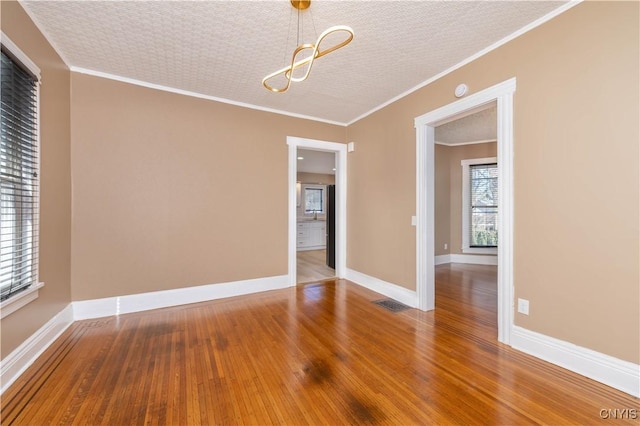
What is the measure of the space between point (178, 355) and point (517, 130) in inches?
138

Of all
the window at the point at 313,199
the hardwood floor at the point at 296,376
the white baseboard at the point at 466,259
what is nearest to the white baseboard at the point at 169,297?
the hardwood floor at the point at 296,376

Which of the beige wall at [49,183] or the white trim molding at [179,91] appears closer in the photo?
the beige wall at [49,183]

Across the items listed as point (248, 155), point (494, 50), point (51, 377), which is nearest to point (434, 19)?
point (494, 50)

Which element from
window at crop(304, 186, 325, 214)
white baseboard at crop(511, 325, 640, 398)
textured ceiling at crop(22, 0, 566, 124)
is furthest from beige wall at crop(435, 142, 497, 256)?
window at crop(304, 186, 325, 214)

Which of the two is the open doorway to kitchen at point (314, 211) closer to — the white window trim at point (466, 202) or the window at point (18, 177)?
the white window trim at point (466, 202)

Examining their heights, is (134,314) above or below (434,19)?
below

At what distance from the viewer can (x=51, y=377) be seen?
1.95 m

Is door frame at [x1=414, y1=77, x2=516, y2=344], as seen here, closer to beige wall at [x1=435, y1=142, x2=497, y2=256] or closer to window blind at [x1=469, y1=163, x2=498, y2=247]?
beige wall at [x1=435, y1=142, x2=497, y2=256]

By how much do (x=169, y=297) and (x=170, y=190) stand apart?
1367mm

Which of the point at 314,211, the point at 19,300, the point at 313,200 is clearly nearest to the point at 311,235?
the point at 314,211

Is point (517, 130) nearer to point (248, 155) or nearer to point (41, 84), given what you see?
point (248, 155)

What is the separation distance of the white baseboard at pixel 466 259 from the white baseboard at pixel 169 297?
3917 millimetres

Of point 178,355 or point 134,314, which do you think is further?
point 134,314

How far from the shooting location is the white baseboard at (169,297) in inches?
118
